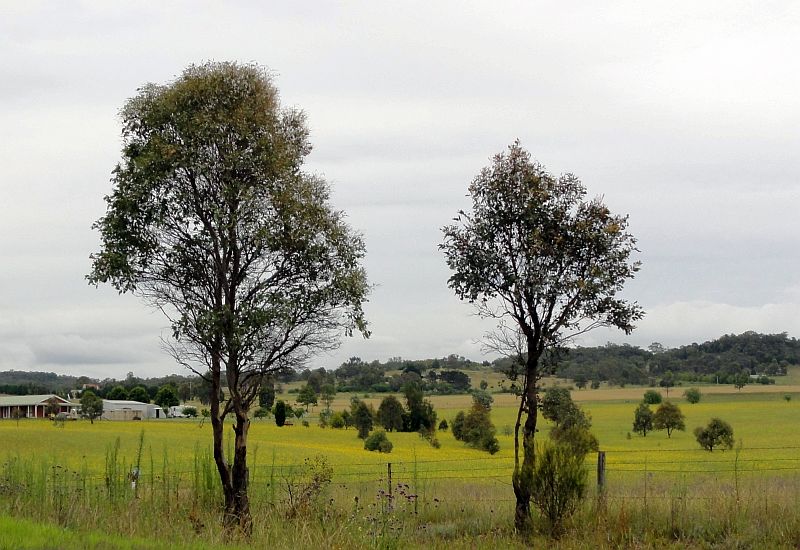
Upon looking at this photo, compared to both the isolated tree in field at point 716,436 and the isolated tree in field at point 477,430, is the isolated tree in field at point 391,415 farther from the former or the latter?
the isolated tree in field at point 716,436

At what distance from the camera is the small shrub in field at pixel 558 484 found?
588 inches

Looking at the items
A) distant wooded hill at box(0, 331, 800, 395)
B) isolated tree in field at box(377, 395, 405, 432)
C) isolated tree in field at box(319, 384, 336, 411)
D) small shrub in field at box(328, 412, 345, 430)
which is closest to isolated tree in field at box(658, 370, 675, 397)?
distant wooded hill at box(0, 331, 800, 395)

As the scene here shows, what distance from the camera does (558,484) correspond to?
49.1 ft

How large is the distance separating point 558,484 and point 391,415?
65.2 m

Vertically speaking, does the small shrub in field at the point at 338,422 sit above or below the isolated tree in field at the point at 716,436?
below

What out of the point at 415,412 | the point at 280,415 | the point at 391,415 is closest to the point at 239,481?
the point at 415,412

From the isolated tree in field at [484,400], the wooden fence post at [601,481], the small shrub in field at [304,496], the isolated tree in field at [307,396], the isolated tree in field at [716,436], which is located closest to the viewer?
the small shrub in field at [304,496]

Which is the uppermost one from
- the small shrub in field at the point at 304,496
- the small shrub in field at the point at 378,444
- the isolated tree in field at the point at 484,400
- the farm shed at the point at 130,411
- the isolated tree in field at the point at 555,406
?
the isolated tree in field at the point at 555,406

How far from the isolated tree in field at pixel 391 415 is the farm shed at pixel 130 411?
42990mm

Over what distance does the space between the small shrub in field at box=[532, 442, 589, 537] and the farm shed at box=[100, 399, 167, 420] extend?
10162 cm

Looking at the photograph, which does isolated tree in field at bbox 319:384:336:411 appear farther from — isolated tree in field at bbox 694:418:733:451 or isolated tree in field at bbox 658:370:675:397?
isolated tree in field at bbox 694:418:733:451

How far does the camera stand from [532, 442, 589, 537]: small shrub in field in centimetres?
1495

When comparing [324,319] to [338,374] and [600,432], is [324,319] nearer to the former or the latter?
[600,432]

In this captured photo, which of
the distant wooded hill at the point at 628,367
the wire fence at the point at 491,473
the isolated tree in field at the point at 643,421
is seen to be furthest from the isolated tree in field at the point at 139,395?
the wire fence at the point at 491,473
